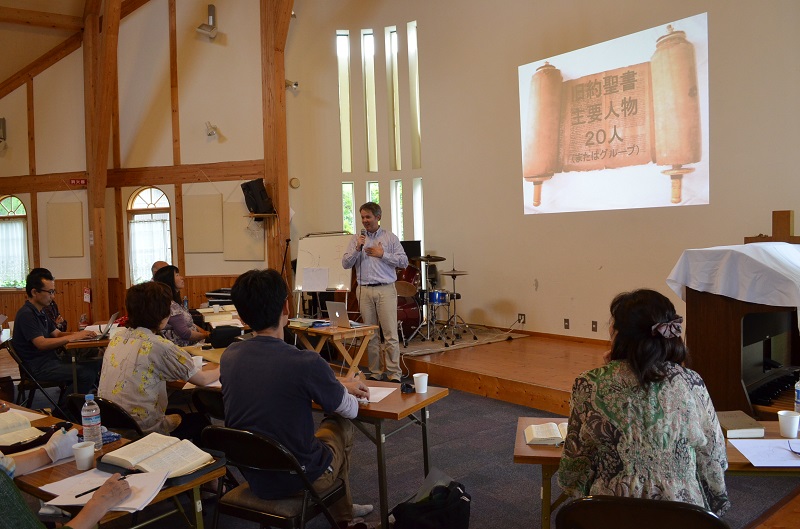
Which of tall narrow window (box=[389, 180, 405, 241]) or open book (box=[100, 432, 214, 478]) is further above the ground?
tall narrow window (box=[389, 180, 405, 241])

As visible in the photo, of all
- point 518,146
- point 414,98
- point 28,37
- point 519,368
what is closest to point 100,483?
point 519,368

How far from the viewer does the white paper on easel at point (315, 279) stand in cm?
705

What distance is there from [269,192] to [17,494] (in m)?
8.23

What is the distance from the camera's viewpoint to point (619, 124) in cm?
657

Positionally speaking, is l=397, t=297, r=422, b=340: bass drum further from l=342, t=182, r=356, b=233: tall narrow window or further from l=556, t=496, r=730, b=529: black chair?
l=556, t=496, r=730, b=529: black chair

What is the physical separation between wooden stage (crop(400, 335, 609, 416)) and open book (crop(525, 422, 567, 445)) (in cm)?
265

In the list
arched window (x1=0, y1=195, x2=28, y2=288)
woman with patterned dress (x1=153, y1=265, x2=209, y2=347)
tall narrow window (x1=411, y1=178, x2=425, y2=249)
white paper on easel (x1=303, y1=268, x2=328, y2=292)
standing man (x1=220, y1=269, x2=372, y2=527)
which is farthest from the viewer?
arched window (x1=0, y1=195, x2=28, y2=288)

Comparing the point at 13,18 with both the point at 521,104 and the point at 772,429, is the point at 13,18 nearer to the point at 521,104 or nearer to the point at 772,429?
the point at 521,104

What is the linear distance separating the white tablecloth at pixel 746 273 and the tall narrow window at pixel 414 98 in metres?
5.76

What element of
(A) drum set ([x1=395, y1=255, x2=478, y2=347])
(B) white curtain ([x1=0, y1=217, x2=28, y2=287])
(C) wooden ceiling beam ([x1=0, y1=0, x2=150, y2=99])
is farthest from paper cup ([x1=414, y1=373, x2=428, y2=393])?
(B) white curtain ([x1=0, y1=217, x2=28, y2=287])

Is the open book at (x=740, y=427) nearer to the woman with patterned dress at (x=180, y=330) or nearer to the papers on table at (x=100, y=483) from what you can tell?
the papers on table at (x=100, y=483)

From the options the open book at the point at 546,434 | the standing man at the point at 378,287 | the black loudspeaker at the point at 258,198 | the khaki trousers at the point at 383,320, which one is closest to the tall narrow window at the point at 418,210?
the black loudspeaker at the point at 258,198

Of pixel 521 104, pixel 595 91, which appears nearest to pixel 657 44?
pixel 595 91

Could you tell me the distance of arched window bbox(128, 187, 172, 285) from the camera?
10102mm
